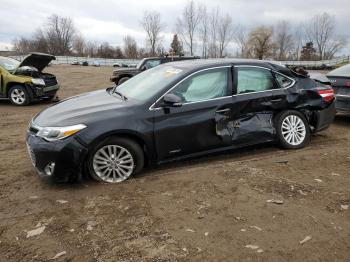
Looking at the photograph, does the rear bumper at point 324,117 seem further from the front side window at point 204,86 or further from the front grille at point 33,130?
the front grille at point 33,130

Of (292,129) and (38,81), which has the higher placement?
(38,81)

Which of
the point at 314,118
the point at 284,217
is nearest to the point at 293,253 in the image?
the point at 284,217

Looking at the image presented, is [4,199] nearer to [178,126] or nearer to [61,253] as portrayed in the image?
[61,253]

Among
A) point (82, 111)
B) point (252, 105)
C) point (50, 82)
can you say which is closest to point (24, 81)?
point (50, 82)

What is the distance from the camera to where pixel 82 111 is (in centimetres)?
478

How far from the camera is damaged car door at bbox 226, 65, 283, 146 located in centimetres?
544

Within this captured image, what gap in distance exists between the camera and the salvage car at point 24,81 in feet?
37.4

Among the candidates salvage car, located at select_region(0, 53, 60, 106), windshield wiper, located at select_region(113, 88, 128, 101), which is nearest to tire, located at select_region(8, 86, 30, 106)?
salvage car, located at select_region(0, 53, 60, 106)

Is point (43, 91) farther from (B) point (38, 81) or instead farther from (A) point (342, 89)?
(A) point (342, 89)

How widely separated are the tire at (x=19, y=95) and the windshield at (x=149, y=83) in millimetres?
6689

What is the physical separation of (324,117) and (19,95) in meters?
9.11

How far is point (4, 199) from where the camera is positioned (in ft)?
14.0

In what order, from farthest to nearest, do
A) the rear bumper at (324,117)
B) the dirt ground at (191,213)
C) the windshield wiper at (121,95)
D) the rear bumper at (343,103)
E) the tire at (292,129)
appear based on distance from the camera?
the rear bumper at (343,103)
the rear bumper at (324,117)
the tire at (292,129)
the windshield wiper at (121,95)
the dirt ground at (191,213)

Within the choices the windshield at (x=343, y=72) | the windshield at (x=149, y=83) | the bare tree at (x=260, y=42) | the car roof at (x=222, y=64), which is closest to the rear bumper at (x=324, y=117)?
the car roof at (x=222, y=64)
